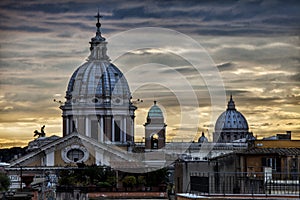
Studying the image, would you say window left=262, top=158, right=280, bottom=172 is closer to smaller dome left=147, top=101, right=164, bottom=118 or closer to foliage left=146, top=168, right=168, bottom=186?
foliage left=146, top=168, right=168, bottom=186

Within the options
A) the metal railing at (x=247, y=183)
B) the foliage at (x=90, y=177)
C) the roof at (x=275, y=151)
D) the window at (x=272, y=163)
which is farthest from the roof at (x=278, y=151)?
the foliage at (x=90, y=177)

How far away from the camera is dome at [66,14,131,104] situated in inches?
6142

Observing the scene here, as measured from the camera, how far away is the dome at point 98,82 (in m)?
156

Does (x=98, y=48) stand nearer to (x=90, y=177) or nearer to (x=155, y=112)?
(x=155, y=112)

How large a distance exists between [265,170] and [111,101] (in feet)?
378

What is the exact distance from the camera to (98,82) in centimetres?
15788

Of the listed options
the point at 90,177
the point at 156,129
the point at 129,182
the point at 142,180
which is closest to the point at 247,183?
the point at 129,182

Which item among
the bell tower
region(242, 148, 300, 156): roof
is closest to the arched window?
the bell tower

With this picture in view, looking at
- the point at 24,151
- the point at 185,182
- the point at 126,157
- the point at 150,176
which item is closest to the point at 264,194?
the point at 185,182

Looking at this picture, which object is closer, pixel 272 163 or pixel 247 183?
pixel 247 183

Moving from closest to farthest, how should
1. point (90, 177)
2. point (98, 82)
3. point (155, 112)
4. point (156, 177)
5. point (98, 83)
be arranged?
point (90, 177) → point (156, 177) → point (155, 112) → point (98, 83) → point (98, 82)

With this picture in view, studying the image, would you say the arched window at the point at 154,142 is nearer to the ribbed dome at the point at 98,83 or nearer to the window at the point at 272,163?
the ribbed dome at the point at 98,83

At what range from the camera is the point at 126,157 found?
131 metres

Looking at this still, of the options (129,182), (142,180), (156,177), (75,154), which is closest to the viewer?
(129,182)
